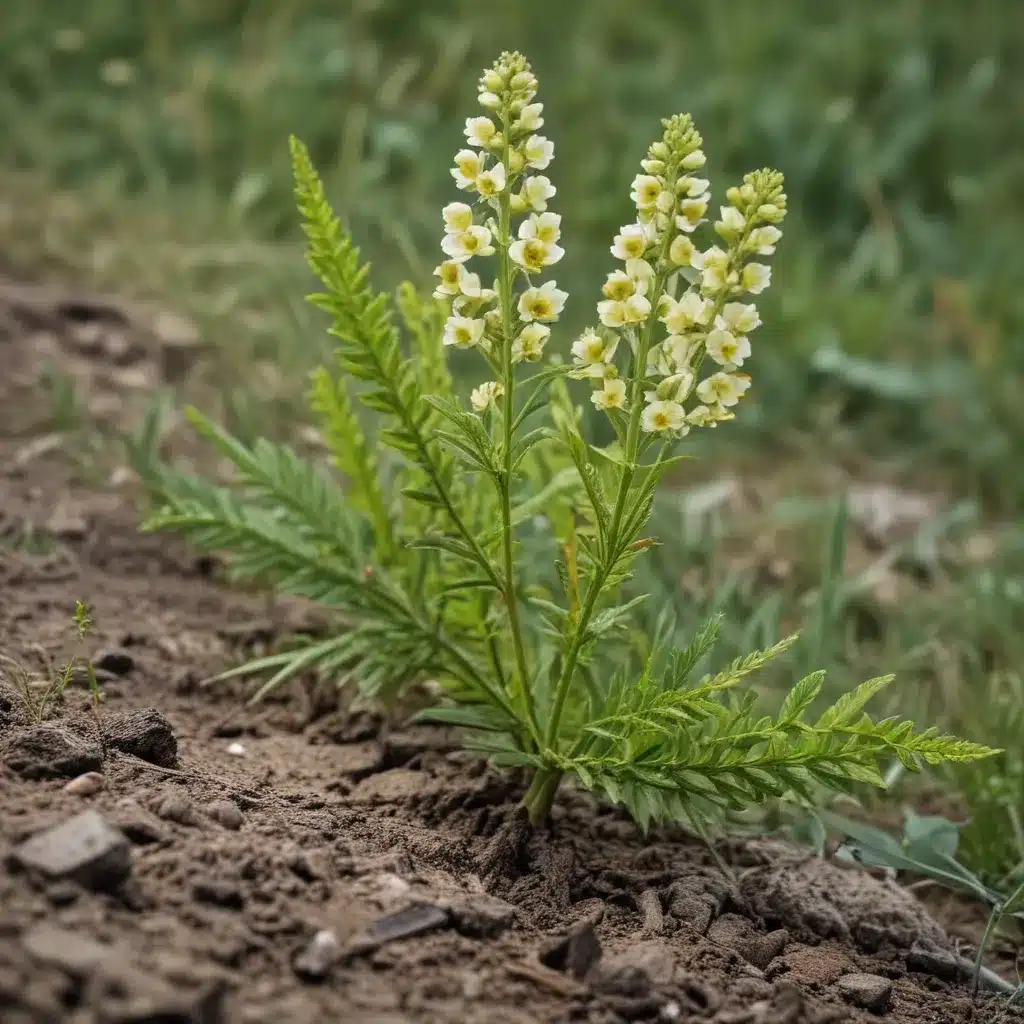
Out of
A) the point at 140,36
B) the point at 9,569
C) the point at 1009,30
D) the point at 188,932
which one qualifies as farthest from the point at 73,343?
the point at 1009,30

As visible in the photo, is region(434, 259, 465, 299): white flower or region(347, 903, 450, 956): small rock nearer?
region(347, 903, 450, 956): small rock

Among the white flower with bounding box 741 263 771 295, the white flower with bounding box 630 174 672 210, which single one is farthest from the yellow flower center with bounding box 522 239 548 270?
the white flower with bounding box 741 263 771 295

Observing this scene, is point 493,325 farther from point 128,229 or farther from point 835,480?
point 128,229

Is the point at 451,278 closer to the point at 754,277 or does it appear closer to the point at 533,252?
the point at 533,252

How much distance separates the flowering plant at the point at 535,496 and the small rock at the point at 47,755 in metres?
0.46

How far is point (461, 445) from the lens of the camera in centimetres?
166

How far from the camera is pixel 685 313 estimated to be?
1.55m

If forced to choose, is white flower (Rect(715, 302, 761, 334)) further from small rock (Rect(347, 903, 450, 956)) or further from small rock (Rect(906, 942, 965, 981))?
small rock (Rect(906, 942, 965, 981))

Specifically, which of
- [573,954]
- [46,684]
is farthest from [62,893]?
[46,684]

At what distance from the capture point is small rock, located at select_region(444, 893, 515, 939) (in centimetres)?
149

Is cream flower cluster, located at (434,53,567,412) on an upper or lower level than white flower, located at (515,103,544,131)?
lower

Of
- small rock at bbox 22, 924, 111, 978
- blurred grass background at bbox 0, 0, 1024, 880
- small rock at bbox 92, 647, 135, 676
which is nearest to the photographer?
small rock at bbox 22, 924, 111, 978

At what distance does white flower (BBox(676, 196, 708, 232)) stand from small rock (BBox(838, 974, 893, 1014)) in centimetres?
92

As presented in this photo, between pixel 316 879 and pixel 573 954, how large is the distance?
29 cm
